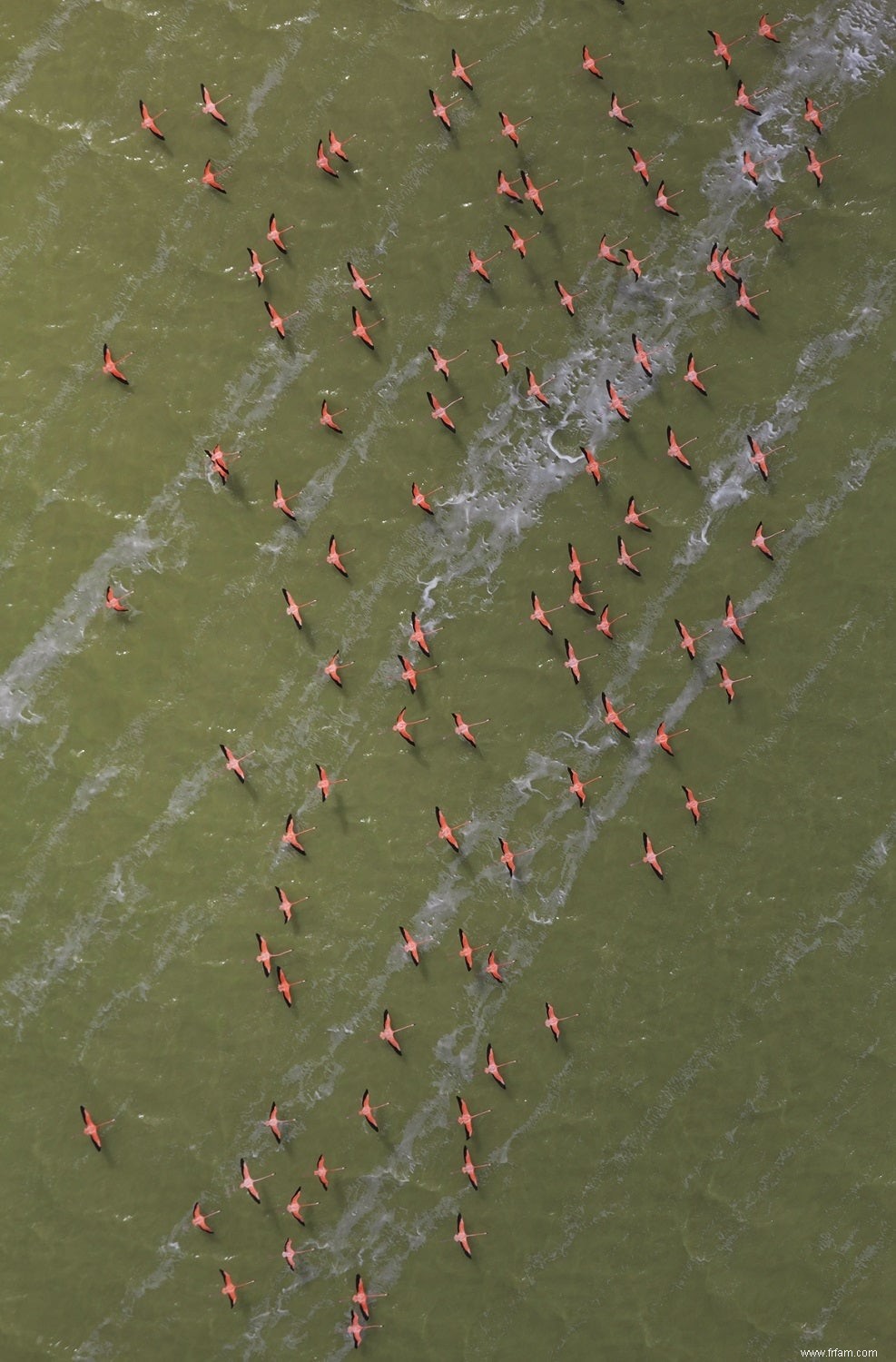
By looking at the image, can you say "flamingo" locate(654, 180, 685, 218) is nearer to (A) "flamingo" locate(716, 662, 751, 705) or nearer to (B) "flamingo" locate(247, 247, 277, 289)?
(B) "flamingo" locate(247, 247, 277, 289)

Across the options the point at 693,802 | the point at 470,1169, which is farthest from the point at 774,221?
the point at 470,1169

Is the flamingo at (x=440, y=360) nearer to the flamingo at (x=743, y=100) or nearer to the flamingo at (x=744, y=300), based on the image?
the flamingo at (x=744, y=300)

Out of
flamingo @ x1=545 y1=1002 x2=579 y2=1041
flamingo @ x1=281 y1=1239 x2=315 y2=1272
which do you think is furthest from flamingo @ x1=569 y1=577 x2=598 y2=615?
flamingo @ x1=281 y1=1239 x2=315 y2=1272

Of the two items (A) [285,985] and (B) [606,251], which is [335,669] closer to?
(A) [285,985]

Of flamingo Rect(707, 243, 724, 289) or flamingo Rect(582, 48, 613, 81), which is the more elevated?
flamingo Rect(582, 48, 613, 81)

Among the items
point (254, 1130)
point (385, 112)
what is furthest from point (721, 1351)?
point (385, 112)

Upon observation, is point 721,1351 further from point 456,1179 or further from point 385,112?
point 385,112
